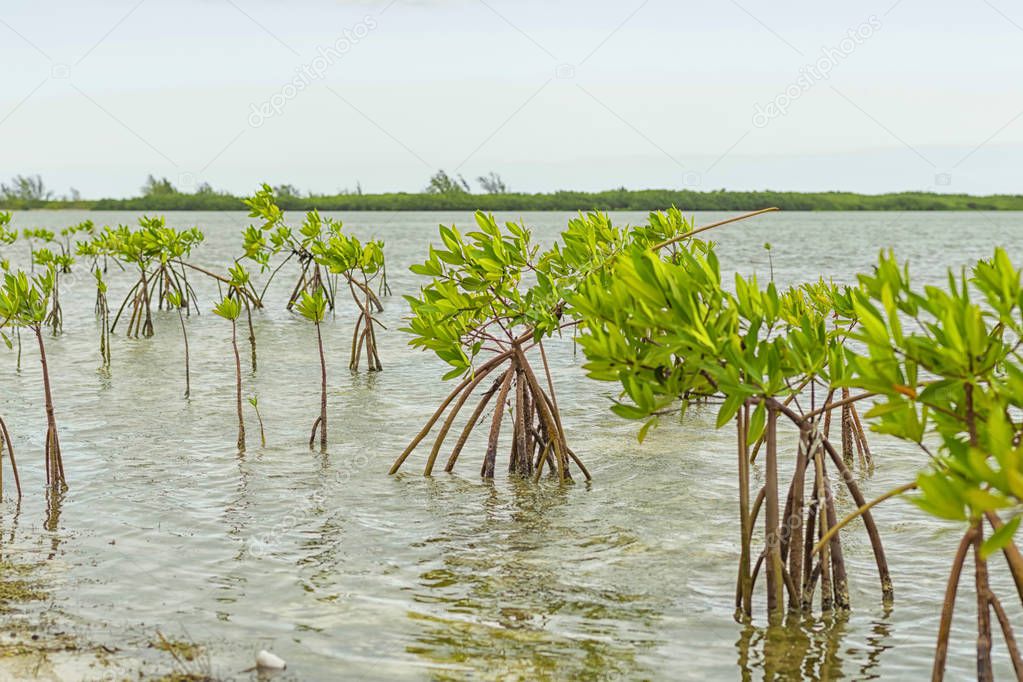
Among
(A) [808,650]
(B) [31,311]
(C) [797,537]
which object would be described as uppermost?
(B) [31,311]

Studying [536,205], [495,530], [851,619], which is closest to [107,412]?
[495,530]

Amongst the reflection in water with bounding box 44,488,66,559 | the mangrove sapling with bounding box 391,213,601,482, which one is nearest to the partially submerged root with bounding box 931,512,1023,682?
the mangrove sapling with bounding box 391,213,601,482

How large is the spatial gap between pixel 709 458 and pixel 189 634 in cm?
339

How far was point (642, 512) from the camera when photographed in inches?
185

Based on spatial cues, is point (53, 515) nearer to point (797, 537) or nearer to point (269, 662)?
point (269, 662)

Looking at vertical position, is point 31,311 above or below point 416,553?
above

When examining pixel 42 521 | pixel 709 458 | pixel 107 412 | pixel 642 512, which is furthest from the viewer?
pixel 107 412

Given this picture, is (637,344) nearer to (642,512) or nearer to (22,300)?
(642,512)

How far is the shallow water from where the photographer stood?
308cm

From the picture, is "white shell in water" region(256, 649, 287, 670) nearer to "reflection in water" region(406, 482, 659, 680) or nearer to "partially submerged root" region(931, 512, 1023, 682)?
"reflection in water" region(406, 482, 659, 680)

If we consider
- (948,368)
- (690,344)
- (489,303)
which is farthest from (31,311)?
(948,368)

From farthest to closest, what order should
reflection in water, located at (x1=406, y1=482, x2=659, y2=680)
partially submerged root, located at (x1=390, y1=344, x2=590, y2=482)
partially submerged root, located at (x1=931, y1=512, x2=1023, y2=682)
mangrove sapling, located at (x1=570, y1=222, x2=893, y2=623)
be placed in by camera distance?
partially submerged root, located at (x1=390, y1=344, x2=590, y2=482) < reflection in water, located at (x1=406, y1=482, x2=659, y2=680) < mangrove sapling, located at (x1=570, y1=222, x2=893, y2=623) < partially submerged root, located at (x1=931, y1=512, x2=1023, y2=682)

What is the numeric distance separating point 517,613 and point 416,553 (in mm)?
757

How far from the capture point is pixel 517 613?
3.38 meters
